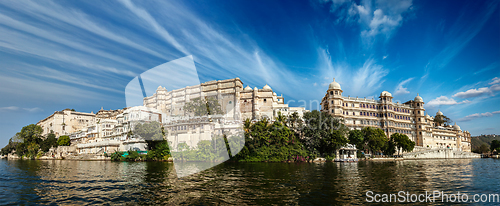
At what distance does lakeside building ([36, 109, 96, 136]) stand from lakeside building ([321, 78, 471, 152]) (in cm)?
9142

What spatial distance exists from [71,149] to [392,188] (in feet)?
271

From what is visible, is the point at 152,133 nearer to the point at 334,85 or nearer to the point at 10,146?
the point at 334,85

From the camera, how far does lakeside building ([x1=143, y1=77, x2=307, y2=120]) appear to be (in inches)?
3155

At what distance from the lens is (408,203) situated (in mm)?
13258

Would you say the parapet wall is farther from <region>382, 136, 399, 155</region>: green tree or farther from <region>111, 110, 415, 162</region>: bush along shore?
<region>111, 110, 415, 162</region>: bush along shore

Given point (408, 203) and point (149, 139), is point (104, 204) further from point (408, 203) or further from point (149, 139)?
point (149, 139)

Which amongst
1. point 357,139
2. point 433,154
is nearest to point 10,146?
point 357,139

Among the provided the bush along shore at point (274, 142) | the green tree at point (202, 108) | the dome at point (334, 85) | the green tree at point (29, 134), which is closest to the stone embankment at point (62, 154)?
the green tree at point (29, 134)

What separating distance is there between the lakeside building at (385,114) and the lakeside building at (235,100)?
33.1 ft

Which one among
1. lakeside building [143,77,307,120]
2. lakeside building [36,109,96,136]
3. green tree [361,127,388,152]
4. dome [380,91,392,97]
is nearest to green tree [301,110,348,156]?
green tree [361,127,388,152]

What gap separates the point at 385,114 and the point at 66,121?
118935 millimetres

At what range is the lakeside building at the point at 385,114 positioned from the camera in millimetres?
75062

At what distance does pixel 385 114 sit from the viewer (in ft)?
257

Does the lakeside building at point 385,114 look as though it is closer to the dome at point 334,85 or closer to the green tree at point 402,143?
the dome at point 334,85
